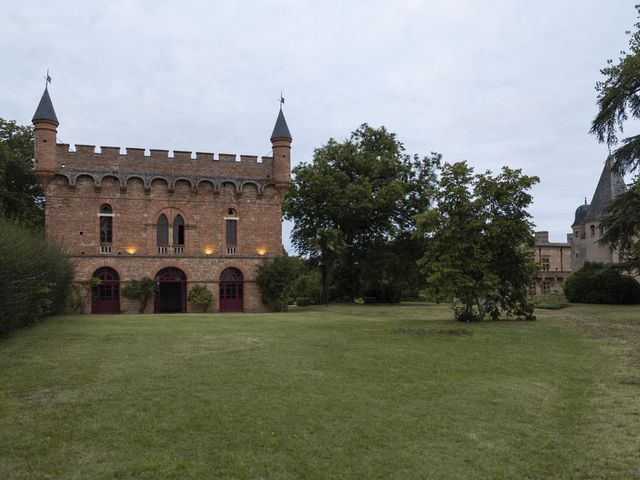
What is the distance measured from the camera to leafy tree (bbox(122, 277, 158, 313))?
34406 millimetres

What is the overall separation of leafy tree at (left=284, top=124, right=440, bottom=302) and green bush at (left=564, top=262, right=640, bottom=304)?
13.4 metres

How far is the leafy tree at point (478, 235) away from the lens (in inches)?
930

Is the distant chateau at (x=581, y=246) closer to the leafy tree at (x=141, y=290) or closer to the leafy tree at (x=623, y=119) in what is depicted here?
the leafy tree at (x=623, y=119)

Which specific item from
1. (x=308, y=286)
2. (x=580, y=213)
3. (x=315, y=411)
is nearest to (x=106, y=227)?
(x=308, y=286)

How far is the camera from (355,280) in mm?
45406

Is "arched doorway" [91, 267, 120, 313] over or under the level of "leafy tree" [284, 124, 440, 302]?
under

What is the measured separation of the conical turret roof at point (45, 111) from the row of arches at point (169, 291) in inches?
372

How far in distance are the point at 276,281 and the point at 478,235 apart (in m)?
15.7

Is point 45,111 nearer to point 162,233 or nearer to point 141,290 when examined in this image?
point 162,233

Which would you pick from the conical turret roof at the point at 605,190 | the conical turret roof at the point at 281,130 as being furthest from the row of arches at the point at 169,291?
the conical turret roof at the point at 605,190

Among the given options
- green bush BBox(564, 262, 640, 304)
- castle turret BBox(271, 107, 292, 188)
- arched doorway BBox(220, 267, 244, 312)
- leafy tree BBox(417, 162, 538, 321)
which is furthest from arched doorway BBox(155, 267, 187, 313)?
green bush BBox(564, 262, 640, 304)

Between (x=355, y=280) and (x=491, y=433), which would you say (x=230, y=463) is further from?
(x=355, y=280)

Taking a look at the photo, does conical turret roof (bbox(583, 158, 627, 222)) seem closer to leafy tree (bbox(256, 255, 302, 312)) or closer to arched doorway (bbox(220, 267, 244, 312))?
leafy tree (bbox(256, 255, 302, 312))

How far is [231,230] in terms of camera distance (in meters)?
37.1
